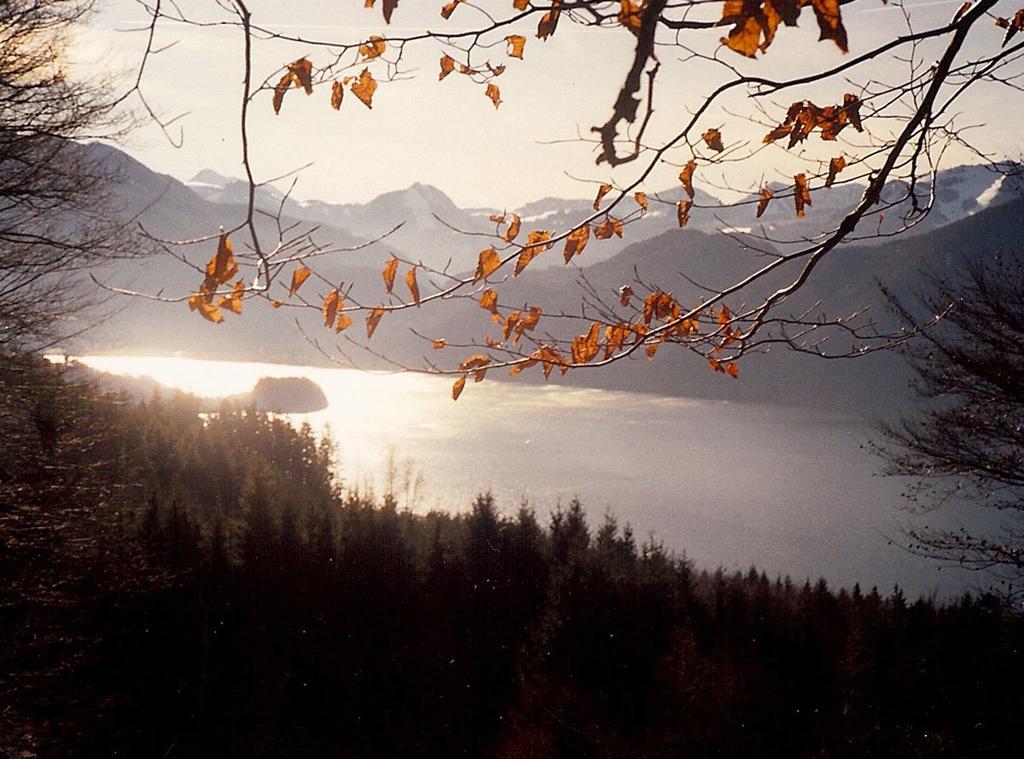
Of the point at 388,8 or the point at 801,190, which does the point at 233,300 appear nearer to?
the point at 388,8

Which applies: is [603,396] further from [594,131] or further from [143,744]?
[594,131]

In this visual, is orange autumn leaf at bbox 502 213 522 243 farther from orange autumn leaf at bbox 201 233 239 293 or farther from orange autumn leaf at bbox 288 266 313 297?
orange autumn leaf at bbox 201 233 239 293

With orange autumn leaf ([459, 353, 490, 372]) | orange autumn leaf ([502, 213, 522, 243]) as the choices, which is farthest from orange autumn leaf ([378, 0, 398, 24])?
orange autumn leaf ([459, 353, 490, 372])

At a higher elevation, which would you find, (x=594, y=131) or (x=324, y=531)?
(x=594, y=131)

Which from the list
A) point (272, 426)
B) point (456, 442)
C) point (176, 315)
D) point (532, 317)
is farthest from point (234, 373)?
point (532, 317)

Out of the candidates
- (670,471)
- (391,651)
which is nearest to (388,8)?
(391,651)
